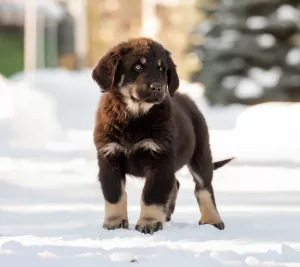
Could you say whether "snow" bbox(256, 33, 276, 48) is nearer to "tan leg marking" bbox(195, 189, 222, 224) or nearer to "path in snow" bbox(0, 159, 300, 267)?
"path in snow" bbox(0, 159, 300, 267)

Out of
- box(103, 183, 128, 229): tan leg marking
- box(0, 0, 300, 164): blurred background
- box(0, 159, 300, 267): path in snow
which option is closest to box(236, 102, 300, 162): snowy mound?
box(0, 0, 300, 164): blurred background

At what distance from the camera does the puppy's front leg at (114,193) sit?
6727 mm

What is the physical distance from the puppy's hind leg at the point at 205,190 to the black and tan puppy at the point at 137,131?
469mm

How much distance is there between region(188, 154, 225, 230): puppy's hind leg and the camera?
717 cm

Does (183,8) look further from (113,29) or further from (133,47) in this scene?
(133,47)

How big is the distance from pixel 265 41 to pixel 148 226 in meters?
19.7

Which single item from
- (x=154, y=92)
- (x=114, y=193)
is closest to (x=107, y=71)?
(x=154, y=92)

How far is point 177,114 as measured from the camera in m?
7.13

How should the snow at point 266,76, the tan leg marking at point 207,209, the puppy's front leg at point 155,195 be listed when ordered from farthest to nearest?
the snow at point 266,76, the tan leg marking at point 207,209, the puppy's front leg at point 155,195

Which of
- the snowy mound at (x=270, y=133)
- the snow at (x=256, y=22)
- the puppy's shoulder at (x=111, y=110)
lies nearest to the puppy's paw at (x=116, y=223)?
the puppy's shoulder at (x=111, y=110)

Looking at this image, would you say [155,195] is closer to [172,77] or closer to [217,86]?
[172,77]

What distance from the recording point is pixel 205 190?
24.0 ft

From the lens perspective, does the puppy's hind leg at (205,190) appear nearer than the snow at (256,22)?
Yes

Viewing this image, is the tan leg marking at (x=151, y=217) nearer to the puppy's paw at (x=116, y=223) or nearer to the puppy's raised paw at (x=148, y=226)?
the puppy's raised paw at (x=148, y=226)
